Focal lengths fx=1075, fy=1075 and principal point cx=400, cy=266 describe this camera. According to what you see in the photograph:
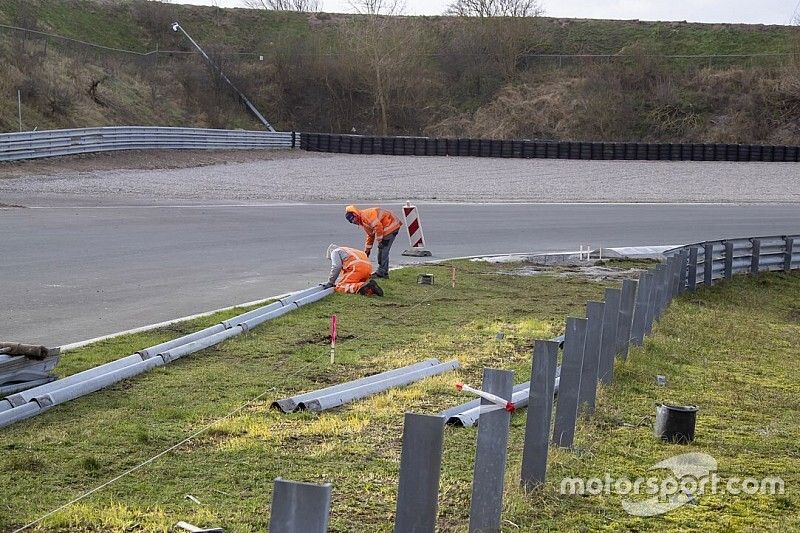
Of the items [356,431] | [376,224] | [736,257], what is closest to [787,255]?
[736,257]

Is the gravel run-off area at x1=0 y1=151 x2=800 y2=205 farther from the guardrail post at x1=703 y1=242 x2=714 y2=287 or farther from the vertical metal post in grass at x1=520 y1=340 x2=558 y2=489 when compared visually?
the vertical metal post in grass at x1=520 y1=340 x2=558 y2=489

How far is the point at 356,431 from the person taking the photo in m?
7.55

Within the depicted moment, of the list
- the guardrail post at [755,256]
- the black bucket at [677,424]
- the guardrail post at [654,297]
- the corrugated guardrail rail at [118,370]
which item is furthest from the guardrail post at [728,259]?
the black bucket at [677,424]

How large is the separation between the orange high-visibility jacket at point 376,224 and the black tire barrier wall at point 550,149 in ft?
112

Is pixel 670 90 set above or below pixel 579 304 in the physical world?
above

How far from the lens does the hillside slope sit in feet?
200

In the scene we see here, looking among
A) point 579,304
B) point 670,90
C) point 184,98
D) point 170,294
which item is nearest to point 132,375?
point 170,294

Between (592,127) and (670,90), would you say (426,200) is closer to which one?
(592,127)

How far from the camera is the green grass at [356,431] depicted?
5.96 metres

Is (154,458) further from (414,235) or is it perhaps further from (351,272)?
(414,235)

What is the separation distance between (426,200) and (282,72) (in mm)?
35467

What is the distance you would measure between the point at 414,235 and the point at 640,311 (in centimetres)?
948

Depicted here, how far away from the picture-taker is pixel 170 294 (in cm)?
1444

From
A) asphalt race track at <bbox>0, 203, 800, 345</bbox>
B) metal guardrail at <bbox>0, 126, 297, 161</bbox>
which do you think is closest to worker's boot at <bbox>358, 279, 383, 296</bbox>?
asphalt race track at <bbox>0, 203, 800, 345</bbox>
